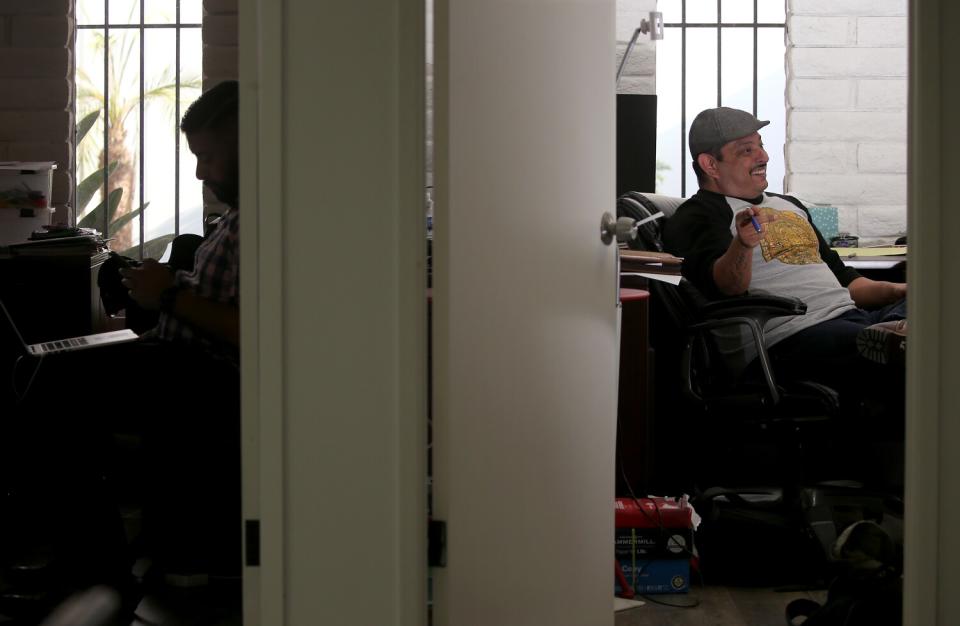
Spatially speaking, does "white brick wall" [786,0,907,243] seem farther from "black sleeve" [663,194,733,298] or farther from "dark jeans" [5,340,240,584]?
"dark jeans" [5,340,240,584]

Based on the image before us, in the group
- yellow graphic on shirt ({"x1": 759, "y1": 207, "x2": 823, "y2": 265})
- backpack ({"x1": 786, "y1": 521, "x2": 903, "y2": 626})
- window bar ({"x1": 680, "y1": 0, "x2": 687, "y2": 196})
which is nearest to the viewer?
backpack ({"x1": 786, "y1": 521, "x2": 903, "y2": 626})

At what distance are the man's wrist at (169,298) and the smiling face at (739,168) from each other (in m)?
1.74

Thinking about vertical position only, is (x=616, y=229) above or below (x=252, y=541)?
above

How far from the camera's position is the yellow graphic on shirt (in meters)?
3.11

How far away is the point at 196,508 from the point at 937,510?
157cm

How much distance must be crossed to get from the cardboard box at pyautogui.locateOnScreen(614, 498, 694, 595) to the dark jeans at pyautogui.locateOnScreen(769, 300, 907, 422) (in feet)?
1.97

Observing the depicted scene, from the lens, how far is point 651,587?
2430mm

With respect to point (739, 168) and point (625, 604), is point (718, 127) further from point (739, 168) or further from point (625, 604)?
point (625, 604)

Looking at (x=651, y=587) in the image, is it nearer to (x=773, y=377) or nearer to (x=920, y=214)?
(x=773, y=377)

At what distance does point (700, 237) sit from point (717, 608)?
1.15 m

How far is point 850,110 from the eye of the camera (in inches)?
151

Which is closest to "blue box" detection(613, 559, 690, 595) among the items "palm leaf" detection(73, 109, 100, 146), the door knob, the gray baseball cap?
the door knob

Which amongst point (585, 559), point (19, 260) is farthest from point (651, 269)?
point (19, 260)

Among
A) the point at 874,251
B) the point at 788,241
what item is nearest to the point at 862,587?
the point at 788,241
